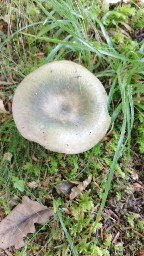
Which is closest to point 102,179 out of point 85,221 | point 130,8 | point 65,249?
point 85,221

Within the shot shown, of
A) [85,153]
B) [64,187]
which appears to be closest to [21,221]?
[64,187]

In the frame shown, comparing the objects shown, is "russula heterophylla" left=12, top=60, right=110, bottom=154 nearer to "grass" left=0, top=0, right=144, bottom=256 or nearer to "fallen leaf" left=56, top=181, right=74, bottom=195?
"grass" left=0, top=0, right=144, bottom=256

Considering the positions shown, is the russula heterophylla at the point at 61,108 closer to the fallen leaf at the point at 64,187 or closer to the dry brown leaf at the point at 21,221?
the fallen leaf at the point at 64,187

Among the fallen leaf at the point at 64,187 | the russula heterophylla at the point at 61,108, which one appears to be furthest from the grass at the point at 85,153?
the russula heterophylla at the point at 61,108

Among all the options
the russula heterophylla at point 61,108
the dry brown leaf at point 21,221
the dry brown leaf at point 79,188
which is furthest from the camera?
the dry brown leaf at point 79,188

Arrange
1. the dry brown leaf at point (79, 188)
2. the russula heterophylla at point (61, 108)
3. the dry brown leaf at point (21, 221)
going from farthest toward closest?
1. the dry brown leaf at point (79, 188)
2. the dry brown leaf at point (21, 221)
3. the russula heterophylla at point (61, 108)

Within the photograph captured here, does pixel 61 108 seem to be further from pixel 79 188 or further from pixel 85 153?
pixel 79 188
